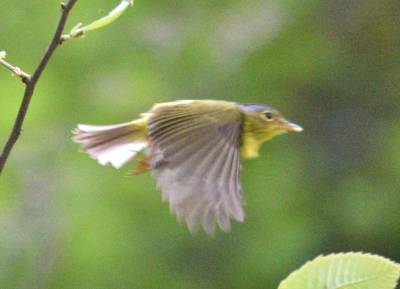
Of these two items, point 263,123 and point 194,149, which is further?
point 263,123

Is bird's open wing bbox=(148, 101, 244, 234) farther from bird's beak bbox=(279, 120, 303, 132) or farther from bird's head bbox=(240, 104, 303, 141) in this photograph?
bird's beak bbox=(279, 120, 303, 132)

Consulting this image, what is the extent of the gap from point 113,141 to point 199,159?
255 millimetres

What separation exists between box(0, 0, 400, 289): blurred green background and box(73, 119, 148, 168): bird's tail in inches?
84.0

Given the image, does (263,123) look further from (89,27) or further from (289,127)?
(89,27)

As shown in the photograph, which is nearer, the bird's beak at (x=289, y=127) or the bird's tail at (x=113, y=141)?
the bird's tail at (x=113, y=141)

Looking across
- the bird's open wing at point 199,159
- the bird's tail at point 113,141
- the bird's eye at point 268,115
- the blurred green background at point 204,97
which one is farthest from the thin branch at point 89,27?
the blurred green background at point 204,97

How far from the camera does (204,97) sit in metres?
4.89

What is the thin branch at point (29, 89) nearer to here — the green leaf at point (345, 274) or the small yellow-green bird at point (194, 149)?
the green leaf at point (345, 274)

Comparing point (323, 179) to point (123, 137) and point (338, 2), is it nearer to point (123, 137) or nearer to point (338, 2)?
point (338, 2)

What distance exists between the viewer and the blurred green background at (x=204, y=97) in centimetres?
461

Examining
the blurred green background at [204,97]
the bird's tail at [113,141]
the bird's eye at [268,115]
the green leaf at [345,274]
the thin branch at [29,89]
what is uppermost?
the thin branch at [29,89]

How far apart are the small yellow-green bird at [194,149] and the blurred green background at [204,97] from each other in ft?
6.93

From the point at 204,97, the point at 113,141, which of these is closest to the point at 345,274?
the point at 113,141

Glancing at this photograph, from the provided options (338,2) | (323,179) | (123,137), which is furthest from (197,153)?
(338,2)
